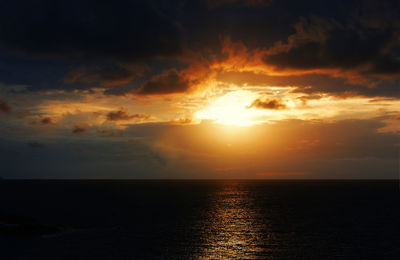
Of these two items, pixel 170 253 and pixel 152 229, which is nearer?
pixel 170 253

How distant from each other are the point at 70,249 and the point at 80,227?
22.5 metres

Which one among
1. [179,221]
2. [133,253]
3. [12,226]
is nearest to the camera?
[133,253]

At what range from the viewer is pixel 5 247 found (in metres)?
52.9

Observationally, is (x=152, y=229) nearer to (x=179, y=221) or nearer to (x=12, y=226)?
(x=179, y=221)

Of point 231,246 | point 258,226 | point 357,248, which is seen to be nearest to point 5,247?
point 231,246

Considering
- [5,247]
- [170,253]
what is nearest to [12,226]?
[5,247]

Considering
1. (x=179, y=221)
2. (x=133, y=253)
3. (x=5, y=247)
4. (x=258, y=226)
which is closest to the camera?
(x=133, y=253)

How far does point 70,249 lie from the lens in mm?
51312

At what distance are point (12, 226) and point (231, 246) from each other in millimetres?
45374

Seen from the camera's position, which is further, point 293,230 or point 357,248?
point 293,230

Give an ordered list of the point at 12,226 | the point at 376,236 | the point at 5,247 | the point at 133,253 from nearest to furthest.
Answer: the point at 133,253
the point at 5,247
the point at 376,236
the point at 12,226

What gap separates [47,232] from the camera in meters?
65.3

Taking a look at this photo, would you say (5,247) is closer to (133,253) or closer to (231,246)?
(133,253)

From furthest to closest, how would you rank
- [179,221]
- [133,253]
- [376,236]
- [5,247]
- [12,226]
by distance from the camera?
1. [179,221]
2. [12,226]
3. [376,236]
4. [5,247]
5. [133,253]
